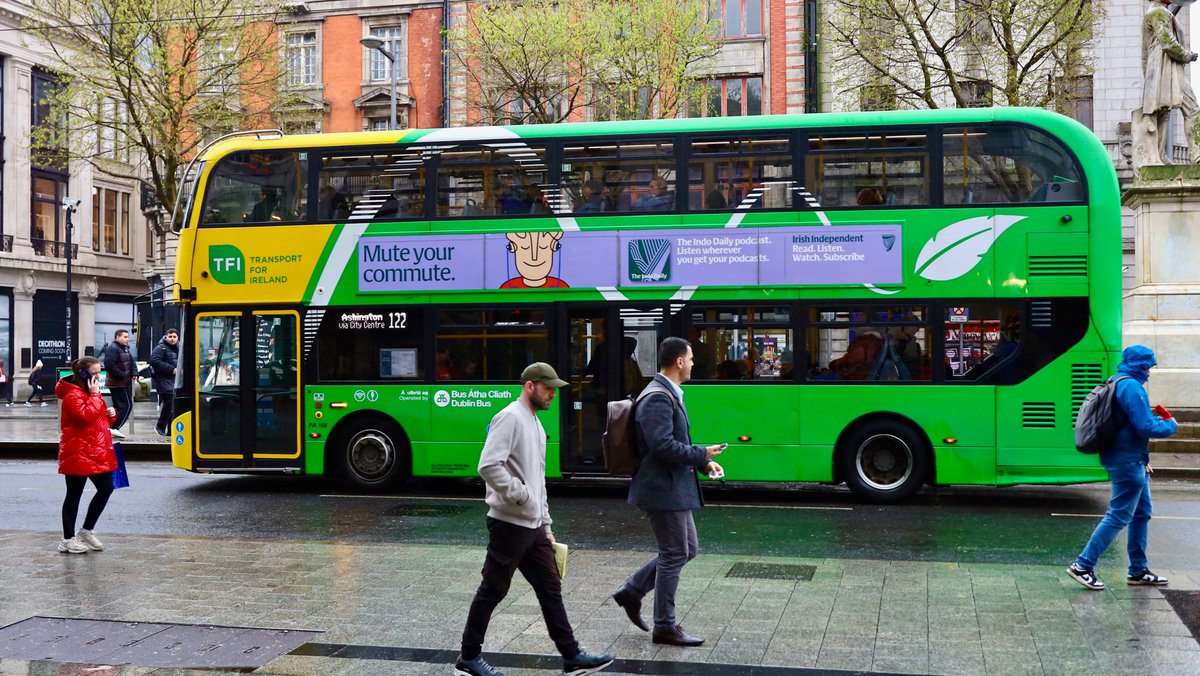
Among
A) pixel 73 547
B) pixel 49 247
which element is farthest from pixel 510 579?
pixel 49 247

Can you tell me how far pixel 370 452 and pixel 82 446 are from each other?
4.57 m

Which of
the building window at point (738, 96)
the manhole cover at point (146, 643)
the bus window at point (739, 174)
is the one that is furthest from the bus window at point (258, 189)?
the building window at point (738, 96)

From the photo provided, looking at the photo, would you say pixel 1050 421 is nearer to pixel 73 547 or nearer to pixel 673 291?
pixel 673 291

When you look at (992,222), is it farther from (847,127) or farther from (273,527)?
(273,527)

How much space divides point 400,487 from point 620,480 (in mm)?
2942

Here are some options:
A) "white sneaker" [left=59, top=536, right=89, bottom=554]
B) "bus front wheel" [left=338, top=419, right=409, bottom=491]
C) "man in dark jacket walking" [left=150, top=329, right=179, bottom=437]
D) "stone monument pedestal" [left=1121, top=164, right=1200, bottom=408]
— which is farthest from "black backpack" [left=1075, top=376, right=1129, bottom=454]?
"man in dark jacket walking" [left=150, top=329, right=179, bottom=437]

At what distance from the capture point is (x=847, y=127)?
12.5 m

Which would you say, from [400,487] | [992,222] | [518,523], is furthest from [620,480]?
[518,523]

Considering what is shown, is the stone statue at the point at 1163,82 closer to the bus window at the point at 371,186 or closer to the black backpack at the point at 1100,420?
the bus window at the point at 371,186

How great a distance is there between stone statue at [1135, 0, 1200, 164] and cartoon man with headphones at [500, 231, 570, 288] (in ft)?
34.1

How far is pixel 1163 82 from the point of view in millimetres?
17719

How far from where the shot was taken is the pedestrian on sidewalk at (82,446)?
952 cm

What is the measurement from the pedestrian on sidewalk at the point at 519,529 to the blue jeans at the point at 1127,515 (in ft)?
12.5

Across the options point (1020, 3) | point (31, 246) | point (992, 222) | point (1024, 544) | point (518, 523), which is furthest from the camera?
point (31, 246)
